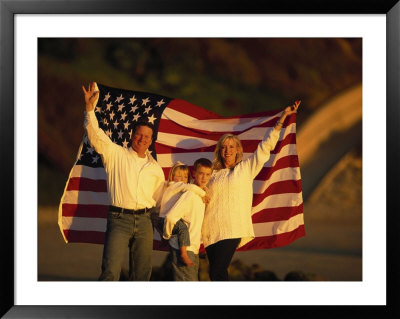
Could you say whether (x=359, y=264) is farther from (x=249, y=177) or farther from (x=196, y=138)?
(x=196, y=138)

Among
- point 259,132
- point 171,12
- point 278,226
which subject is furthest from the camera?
point 259,132

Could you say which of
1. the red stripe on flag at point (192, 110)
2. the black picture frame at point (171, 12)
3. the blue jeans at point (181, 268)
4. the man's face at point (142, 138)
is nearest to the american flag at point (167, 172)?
the red stripe on flag at point (192, 110)

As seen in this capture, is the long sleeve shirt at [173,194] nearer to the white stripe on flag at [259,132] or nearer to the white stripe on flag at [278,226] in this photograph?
the white stripe on flag at [278,226]

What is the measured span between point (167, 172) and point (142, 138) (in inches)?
22.5

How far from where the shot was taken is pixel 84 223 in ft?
20.8

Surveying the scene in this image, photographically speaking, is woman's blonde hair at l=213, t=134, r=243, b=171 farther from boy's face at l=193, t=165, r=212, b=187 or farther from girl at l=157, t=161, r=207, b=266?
girl at l=157, t=161, r=207, b=266

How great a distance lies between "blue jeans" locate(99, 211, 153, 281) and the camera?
567cm

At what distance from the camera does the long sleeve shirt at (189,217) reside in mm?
5762

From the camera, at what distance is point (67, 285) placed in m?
5.94

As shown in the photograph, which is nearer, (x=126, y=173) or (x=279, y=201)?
(x=126, y=173)

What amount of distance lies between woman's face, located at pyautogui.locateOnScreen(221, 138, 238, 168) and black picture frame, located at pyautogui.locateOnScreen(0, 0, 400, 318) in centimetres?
110

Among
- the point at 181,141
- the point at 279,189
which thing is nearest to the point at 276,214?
the point at 279,189

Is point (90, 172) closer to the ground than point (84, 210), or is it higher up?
higher up

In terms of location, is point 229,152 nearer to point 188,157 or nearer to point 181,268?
point 188,157
